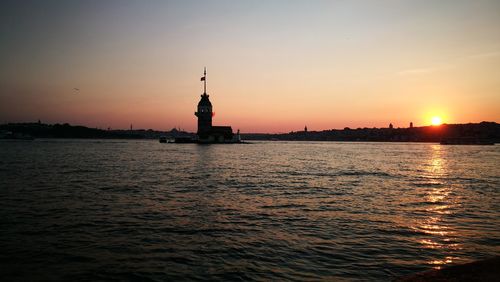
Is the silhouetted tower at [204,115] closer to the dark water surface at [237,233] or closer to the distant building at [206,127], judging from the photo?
the distant building at [206,127]

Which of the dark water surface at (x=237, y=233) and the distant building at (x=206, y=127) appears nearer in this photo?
the dark water surface at (x=237, y=233)

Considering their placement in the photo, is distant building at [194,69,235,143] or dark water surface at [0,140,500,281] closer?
dark water surface at [0,140,500,281]

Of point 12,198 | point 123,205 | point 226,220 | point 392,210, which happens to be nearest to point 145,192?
point 123,205

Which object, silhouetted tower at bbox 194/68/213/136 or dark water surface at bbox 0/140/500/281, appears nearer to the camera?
dark water surface at bbox 0/140/500/281

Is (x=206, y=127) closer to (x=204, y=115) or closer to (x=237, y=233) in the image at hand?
(x=204, y=115)

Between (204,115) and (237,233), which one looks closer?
(237,233)

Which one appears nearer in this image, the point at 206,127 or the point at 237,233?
the point at 237,233

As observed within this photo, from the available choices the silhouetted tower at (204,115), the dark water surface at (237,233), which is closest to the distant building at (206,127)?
the silhouetted tower at (204,115)

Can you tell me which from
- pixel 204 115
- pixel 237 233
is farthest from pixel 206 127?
pixel 237 233

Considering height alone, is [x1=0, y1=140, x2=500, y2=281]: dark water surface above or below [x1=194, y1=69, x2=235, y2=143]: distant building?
below

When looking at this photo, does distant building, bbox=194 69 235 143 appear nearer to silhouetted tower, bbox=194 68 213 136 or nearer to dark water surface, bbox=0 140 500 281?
silhouetted tower, bbox=194 68 213 136

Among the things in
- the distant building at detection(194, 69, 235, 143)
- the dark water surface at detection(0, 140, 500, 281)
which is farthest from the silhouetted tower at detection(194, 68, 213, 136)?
the dark water surface at detection(0, 140, 500, 281)

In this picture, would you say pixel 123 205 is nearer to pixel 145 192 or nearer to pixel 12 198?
pixel 145 192

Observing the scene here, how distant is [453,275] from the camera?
5906mm
